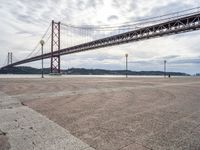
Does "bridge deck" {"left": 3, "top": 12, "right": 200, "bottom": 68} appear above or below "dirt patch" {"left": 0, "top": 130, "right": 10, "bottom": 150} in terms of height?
above

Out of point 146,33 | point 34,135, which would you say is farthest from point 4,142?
point 146,33

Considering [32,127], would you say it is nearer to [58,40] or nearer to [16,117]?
[16,117]

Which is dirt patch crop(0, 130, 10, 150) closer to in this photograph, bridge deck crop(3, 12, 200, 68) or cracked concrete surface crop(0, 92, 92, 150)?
cracked concrete surface crop(0, 92, 92, 150)

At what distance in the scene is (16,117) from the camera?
497cm

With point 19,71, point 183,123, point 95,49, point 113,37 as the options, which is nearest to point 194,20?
point 113,37

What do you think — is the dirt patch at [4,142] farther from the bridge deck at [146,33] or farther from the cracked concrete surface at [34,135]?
the bridge deck at [146,33]

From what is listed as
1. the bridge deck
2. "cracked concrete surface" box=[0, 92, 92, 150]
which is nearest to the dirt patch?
"cracked concrete surface" box=[0, 92, 92, 150]

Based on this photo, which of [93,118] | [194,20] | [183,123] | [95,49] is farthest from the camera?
[95,49]

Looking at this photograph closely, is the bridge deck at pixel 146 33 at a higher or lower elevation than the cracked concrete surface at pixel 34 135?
higher

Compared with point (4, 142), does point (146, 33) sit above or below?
above

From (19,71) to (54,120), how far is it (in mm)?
87061

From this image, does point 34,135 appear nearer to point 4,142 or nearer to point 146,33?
point 4,142

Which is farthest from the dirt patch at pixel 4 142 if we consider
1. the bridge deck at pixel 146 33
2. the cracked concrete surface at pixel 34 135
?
the bridge deck at pixel 146 33

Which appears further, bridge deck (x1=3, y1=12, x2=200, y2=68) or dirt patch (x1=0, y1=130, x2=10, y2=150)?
bridge deck (x1=3, y1=12, x2=200, y2=68)
